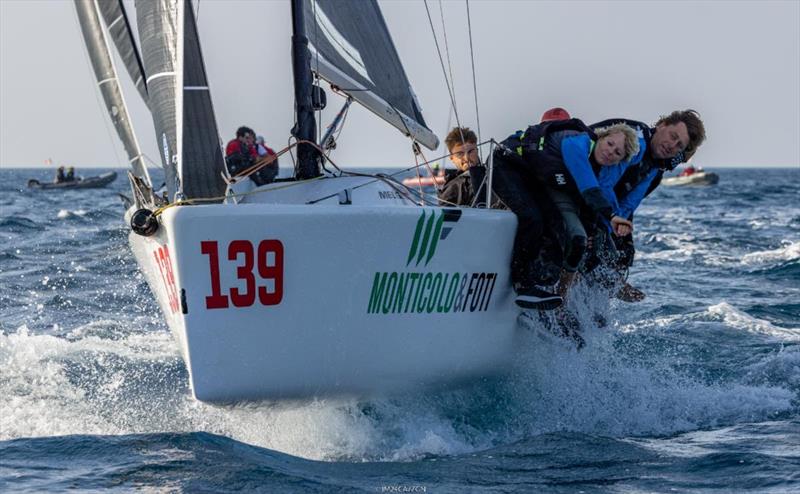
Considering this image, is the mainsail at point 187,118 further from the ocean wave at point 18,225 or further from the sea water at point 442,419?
the ocean wave at point 18,225

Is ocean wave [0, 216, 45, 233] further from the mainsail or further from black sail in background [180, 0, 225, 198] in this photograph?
black sail in background [180, 0, 225, 198]

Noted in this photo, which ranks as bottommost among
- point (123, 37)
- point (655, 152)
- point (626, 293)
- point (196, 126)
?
point (626, 293)

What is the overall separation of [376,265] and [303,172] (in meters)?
1.05

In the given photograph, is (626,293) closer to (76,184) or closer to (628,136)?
(628,136)

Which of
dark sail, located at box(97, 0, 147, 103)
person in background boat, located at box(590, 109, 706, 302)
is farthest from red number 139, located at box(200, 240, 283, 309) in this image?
dark sail, located at box(97, 0, 147, 103)

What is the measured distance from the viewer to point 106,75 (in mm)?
8430

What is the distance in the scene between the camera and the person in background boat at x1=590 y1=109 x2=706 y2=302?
17.8ft

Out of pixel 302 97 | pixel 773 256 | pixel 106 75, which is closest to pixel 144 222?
pixel 302 97

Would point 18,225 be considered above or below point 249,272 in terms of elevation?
below

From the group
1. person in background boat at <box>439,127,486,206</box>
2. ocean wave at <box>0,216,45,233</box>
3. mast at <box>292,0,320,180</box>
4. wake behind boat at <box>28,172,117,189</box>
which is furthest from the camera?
wake behind boat at <box>28,172,117,189</box>

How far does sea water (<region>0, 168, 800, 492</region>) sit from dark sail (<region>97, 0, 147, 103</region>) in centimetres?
181

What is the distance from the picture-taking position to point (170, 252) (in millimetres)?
4332

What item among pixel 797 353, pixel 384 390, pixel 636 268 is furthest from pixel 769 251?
pixel 384 390

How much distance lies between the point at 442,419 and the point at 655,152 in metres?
1.76
